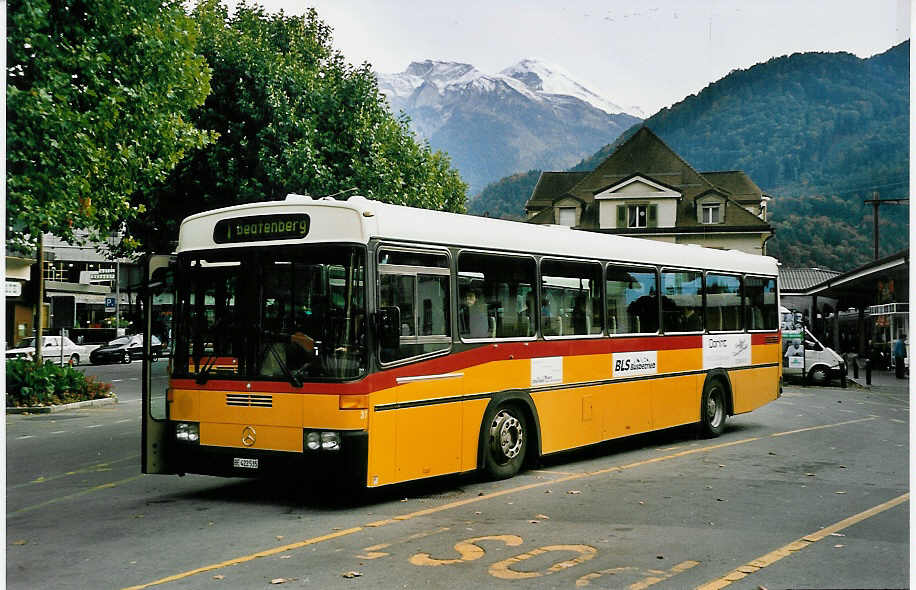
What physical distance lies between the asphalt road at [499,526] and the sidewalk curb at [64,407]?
7.98 m

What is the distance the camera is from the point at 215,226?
993cm

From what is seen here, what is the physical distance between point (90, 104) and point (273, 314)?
9.91m

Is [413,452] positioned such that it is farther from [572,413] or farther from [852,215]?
[852,215]

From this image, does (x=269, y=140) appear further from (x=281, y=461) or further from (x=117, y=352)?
(x=117, y=352)

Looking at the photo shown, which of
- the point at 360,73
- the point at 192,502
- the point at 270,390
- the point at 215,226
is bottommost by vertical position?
the point at 192,502

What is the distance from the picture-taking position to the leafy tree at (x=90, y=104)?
15.2 m

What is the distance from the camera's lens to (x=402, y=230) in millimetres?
9766

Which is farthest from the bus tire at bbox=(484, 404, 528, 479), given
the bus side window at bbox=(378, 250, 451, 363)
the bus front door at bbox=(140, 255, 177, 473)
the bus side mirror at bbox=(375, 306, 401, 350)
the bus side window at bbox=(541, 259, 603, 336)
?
the bus front door at bbox=(140, 255, 177, 473)

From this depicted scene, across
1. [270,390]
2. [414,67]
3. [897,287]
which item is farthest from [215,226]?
[897,287]

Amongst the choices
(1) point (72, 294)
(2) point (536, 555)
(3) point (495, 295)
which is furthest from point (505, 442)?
(1) point (72, 294)

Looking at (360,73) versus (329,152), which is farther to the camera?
(360,73)

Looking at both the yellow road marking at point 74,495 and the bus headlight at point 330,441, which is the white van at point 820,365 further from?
the bus headlight at point 330,441

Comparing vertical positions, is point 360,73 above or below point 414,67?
above

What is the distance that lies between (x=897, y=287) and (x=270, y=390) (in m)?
36.2
